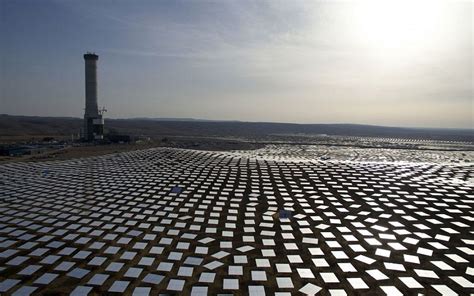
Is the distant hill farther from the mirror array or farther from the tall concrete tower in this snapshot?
the mirror array

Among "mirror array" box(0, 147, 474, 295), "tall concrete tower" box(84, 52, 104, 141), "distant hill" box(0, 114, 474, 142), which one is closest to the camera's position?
"mirror array" box(0, 147, 474, 295)

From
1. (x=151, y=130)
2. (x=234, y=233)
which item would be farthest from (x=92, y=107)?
(x=151, y=130)

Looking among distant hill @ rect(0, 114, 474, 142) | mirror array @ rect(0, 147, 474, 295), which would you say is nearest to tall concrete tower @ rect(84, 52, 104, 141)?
mirror array @ rect(0, 147, 474, 295)

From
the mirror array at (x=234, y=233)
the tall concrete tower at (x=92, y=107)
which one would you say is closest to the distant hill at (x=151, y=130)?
the tall concrete tower at (x=92, y=107)

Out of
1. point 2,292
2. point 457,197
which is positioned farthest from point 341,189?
point 2,292

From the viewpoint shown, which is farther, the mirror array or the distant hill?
the distant hill

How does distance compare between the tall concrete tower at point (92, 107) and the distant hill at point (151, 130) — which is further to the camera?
the distant hill at point (151, 130)

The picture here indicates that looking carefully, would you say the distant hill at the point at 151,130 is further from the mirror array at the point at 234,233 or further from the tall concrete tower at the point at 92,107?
the mirror array at the point at 234,233
